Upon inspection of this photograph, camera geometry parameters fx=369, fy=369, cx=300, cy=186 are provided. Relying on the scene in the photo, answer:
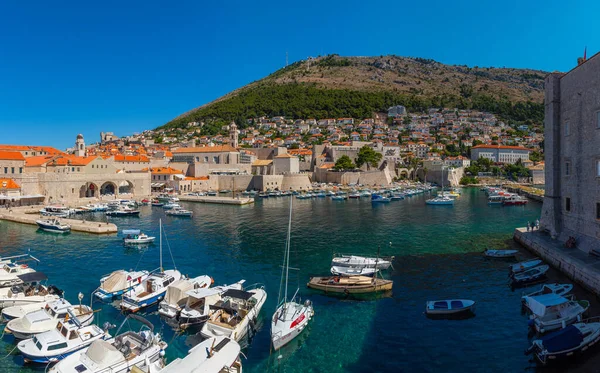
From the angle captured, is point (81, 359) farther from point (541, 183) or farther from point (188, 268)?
point (541, 183)

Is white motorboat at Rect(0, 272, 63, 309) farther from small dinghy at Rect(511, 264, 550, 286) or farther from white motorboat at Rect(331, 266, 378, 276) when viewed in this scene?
small dinghy at Rect(511, 264, 550, 286)

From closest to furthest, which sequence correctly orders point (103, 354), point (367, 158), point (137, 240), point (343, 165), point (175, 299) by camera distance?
point (103, 354) < point (175, 299) < point (137, 240) < point (343, 165) < point (367, 158)

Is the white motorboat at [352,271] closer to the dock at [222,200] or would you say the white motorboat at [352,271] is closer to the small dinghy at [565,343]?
the small dinghy at [565,343]

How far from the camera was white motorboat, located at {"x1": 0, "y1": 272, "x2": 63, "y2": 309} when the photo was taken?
12.7 metres

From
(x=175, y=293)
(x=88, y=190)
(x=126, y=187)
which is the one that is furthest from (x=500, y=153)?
(x=175, y=293)

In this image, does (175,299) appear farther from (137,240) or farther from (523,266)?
(523,266)

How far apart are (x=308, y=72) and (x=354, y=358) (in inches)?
6911

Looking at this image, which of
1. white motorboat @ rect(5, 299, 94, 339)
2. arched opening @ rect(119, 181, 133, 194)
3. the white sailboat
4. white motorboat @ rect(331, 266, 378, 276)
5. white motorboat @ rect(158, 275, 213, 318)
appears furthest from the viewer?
arched opening @ rect(119, 181, 133, 194)

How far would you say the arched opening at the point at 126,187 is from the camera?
50.1 metres

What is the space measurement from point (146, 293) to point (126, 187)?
44.9 meters

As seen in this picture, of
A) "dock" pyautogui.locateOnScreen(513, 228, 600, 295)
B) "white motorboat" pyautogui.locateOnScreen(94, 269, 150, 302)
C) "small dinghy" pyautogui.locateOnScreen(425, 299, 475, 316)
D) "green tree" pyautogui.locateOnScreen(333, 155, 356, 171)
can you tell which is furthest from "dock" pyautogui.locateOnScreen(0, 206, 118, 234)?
"green tree" pyautogui.locateOnScreen(333, 155, 356, 171)

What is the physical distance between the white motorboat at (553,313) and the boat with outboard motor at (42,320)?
13397mm

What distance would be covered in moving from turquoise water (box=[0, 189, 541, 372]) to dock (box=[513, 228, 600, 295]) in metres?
2.07

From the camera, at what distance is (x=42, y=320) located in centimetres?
1069
